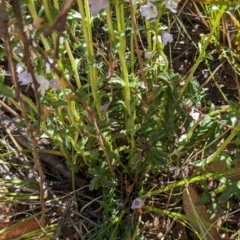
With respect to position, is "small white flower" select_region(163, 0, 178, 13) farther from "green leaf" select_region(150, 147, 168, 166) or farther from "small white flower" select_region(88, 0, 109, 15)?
"green leaf" select_region(150, 147, 168, 166)

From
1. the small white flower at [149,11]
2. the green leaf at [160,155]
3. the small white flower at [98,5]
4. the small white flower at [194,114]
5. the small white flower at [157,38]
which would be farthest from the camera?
the small white flower at [194,114]

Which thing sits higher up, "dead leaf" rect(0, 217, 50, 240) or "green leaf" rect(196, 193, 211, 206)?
"green leaf" rect(196, 193, 211, 206)

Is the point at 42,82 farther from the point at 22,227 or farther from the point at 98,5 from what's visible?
the point at 22,227

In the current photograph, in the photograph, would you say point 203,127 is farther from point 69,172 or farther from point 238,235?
point 69,172

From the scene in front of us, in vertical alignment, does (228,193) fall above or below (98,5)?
below

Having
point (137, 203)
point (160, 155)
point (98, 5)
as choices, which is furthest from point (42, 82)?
point (137, 203)

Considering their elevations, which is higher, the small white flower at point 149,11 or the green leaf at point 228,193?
the small white flower at point 149,11

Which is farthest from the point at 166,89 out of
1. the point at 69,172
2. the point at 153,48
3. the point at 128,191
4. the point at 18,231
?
the point at 18,231

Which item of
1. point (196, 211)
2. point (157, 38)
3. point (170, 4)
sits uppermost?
point (170, 4)

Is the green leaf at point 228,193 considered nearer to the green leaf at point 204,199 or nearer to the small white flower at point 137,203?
the green leaf at point 204,199

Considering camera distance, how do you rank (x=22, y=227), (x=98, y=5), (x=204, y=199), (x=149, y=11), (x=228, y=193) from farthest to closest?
1. (x=22, y=227)
2. (x=204, y=199)
3. (x=228, y=193)
4. (x=149, y=11)
5. (x=98, y=5)

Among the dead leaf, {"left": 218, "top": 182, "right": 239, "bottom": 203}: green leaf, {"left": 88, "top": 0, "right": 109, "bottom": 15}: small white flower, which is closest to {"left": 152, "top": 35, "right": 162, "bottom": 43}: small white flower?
{"left": 88, "top": 0, "right": 109, "bottom": 15}: small white flower

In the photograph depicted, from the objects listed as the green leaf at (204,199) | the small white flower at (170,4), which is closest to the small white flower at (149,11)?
the small white flower at (170,4)
